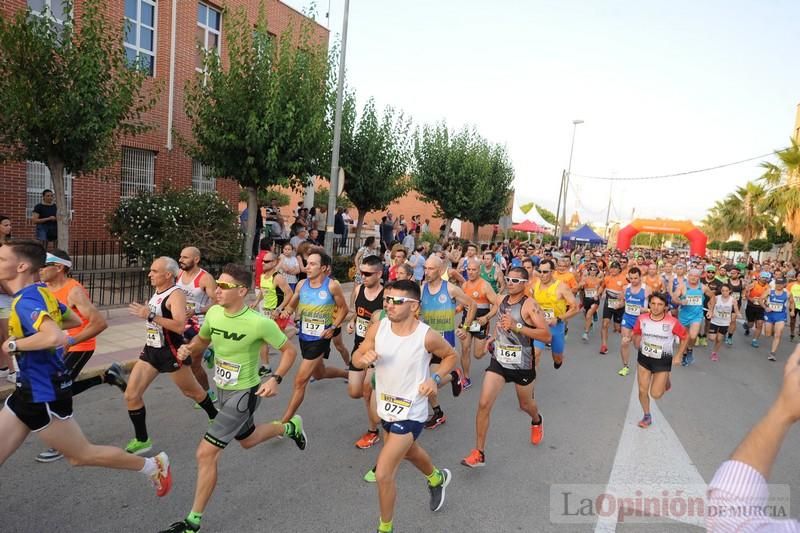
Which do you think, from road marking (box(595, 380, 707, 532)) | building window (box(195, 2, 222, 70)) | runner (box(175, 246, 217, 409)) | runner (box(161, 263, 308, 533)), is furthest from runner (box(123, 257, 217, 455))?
building window (box(195, 2, 222, 70))

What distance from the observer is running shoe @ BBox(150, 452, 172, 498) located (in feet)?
12.6

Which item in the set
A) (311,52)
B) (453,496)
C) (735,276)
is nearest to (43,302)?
(453,496)

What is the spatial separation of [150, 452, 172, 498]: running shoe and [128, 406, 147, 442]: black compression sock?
0.91 meters

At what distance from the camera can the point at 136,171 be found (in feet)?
52.4

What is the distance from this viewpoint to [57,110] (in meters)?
8.86

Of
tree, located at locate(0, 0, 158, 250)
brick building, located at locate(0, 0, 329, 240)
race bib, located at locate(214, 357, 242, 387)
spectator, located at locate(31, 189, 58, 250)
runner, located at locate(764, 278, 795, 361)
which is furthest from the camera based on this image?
brick building, located at locate(0, 0, 329, 240)

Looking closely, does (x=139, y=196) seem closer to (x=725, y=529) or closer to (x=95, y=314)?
(x=95, y=314)

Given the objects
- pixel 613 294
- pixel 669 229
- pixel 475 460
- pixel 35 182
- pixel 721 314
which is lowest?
pixel 475 460

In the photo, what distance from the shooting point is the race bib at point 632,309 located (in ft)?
31.3

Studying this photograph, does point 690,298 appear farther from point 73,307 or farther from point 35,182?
point 35,182

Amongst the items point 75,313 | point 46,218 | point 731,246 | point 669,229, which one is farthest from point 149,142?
point 731,246

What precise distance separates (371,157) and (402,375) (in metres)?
16.3

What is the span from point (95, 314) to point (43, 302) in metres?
1.01

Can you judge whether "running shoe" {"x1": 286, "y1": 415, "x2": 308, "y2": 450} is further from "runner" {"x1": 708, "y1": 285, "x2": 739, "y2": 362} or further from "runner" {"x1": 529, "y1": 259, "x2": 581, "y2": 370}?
"runner" {"x1": 708, "y1": 285, "x2": 739, "y2": 362}
